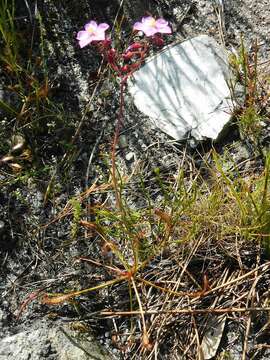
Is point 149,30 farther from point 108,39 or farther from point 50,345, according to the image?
point 50,345

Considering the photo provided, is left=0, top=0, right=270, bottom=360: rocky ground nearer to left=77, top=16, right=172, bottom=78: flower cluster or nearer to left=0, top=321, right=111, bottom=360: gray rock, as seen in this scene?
left=0, top=321, right=111, bottom=360: gray rock

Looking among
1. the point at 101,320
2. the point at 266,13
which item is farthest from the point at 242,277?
the point at 266,13

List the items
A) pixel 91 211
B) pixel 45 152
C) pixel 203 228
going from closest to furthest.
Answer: pixel 203 228 → pixel 91 211 → pixel 45 152

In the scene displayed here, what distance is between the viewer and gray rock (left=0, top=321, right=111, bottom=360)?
1.89m

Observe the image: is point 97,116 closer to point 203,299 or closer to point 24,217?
point 24,217

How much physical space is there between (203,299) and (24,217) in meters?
0.81

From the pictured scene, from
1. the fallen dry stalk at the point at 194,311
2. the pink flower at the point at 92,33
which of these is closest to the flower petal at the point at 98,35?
the pink flower at the point at 92,33

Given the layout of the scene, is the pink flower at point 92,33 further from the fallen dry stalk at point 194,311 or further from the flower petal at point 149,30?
the fallen dry stalk at point 194,311

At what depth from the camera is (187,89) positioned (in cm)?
239

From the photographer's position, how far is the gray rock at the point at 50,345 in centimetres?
189

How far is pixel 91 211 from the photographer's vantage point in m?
2.20

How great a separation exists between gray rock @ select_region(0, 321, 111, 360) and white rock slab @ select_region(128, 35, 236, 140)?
92 centimetres

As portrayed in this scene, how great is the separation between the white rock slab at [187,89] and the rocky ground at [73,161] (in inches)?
2.1

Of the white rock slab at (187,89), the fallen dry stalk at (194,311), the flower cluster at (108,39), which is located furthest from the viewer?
the white rock slab at (187,89)
